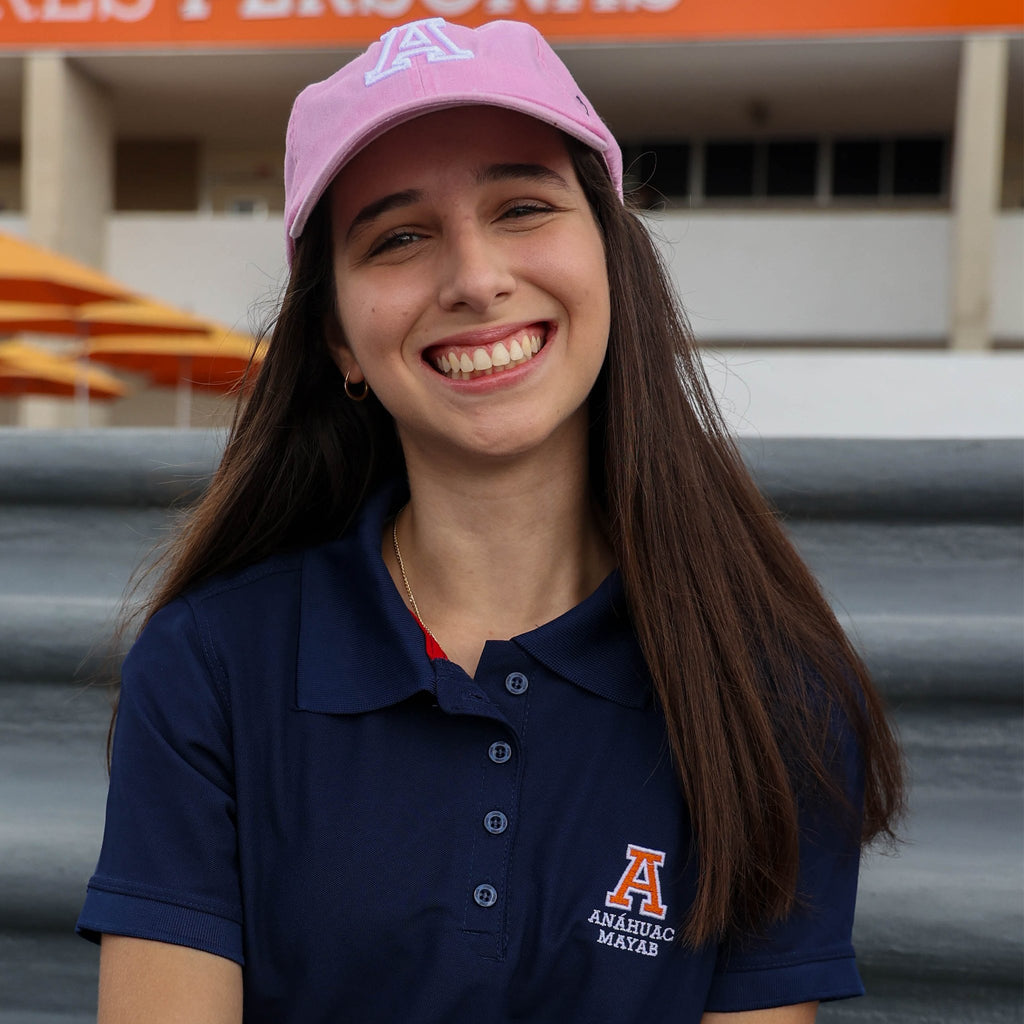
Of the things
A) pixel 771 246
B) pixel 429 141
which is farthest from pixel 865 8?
pixel 429 141

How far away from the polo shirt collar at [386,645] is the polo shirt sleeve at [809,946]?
26 cm

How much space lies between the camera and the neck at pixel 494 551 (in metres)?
1.56

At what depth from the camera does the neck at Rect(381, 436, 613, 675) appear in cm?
156

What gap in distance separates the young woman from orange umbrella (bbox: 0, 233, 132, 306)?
7.49m

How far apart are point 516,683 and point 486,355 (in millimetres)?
382

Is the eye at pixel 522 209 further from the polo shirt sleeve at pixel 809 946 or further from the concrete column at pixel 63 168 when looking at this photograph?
the concrete column at pixel 63 168

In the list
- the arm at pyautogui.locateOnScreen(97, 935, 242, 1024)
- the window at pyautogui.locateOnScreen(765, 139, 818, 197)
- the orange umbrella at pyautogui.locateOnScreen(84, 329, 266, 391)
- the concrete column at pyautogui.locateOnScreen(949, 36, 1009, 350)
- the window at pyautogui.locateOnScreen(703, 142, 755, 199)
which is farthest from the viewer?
the window at pyautogui.locateOnScreen(703, 142, 755, 199)

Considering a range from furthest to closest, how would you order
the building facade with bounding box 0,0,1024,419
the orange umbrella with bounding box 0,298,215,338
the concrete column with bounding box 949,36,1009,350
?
the building facade with bounding box 0,0,1024,419
the concrete column with bounding box 949,36,1009,350
the orange umbrella with bounding box 0,298,215,338

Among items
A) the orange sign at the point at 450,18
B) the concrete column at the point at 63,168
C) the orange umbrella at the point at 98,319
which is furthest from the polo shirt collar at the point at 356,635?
the concrete column at the point at 63,168

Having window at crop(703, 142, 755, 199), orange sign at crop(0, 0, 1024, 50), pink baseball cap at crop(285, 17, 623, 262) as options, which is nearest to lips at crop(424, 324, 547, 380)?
pink baseball cap at crop(285, 17, 623, 262)

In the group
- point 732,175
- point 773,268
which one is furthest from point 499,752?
point 732,175

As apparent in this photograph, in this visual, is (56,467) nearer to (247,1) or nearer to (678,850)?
(678,850)

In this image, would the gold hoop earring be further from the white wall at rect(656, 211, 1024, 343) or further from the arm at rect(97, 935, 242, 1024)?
the white wall at rect(656, 211, 1024, 343)

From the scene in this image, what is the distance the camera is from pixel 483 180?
1.47 meters
